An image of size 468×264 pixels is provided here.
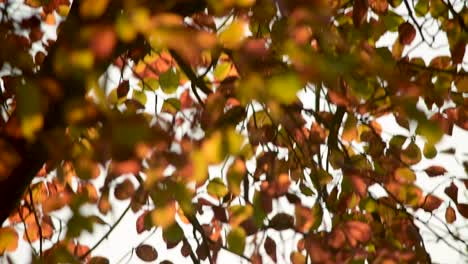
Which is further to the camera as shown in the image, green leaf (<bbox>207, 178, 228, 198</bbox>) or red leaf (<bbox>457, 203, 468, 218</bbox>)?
red leaf (<bbox>457, 203, 468, 218</bbox>)

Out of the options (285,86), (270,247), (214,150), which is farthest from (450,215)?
(285,86)

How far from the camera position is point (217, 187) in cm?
309

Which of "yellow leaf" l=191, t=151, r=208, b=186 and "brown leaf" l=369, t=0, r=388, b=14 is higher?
"brown leaf" l=369, t=0, r=388, b=14

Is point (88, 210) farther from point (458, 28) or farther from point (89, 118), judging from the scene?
point (458, 28)

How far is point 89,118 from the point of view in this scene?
1406 mm

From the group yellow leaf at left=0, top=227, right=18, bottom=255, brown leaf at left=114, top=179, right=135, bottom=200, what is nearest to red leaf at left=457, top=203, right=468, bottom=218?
brown leaf at left=114, top=179, right=135, bottom=200

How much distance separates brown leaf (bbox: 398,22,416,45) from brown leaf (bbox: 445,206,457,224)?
2.80 feet

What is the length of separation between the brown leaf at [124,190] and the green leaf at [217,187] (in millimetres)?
545

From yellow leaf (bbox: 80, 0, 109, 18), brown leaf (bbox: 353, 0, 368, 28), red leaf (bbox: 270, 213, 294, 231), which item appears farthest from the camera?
brown leaf (bbox: 353, 0, 368, 28)

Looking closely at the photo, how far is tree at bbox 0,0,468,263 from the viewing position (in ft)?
4.14

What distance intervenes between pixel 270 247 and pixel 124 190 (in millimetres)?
699

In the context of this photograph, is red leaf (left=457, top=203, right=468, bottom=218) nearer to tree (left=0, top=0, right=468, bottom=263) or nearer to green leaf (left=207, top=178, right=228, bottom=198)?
tree (left=0, top=0, right=468, bottom=263)

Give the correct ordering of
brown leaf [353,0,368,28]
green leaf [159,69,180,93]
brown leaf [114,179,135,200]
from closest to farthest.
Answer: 1. brown leaf [114,179,135,200]
2. brown leaf [353,0,368,28]
3. green leaf [159,69,180,93]

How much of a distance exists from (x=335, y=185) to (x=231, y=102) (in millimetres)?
665
